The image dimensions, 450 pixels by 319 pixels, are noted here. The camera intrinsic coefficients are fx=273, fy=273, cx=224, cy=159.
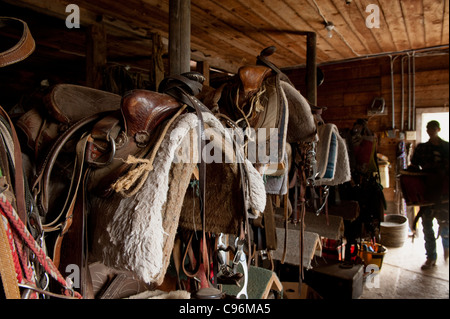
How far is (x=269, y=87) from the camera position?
4.58 feet

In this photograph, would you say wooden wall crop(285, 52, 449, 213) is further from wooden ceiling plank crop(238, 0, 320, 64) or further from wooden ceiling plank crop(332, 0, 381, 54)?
wooden ceiling plank crop(332, 0, 381, 54)

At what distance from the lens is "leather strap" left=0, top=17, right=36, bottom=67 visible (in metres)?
0.69

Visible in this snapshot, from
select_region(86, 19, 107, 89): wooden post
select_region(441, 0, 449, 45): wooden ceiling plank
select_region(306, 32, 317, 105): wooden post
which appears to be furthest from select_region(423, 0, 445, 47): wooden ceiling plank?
select_region(86, 19, 107, 89): wooden post

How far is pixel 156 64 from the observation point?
2.82 meters

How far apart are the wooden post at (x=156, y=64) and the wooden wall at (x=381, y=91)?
258 cm

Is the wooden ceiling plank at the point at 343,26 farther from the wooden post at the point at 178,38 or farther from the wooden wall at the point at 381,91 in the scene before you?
the wooden post at the point at 178,38

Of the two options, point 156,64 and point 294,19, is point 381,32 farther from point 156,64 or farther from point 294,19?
point 156,64

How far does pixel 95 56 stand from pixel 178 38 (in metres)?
1.56

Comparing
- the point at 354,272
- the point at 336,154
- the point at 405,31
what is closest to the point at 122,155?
the point at 336,154

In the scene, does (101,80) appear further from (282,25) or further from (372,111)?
(372,111)

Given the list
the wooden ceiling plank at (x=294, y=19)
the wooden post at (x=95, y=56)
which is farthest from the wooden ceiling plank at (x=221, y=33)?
the wooden post at (x=95, y=56)

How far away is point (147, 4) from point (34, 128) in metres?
1.99

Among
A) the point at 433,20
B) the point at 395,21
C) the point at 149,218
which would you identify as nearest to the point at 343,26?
the point at 395,21
